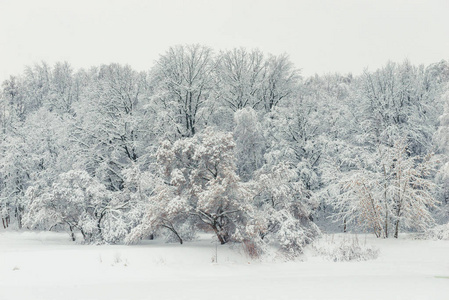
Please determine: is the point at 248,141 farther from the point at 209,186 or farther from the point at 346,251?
the point at 346,251

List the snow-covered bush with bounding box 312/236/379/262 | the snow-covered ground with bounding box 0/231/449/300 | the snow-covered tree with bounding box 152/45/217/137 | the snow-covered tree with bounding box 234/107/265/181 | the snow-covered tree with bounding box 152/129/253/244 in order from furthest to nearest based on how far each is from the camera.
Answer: the snow-covered tree with bounding box 152/45/217/137
the snow-covered tree with bounding box 234/107/265/181
the snow-covered tree with bounding box 152/129/253/244
the snow-covered bush with bounding box 312/236/379/262
the snow-covered ground with bounding box 0/231/449/300

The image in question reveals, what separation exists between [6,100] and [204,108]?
27675 millimetres

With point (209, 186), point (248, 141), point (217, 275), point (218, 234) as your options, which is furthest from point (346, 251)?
point (248, 141)

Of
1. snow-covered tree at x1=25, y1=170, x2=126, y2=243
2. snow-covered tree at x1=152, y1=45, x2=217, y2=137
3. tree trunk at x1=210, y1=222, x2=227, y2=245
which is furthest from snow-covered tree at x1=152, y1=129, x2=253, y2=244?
snow-covered tree at x1=152, y1=45, x2=217, y2=137


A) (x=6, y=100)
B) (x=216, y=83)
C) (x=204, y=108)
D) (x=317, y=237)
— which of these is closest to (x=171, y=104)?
(x=204, y=108)

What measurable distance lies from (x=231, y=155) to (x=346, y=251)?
24.7 feet

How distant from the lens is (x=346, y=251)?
14.8 meters

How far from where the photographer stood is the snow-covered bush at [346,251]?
47.4 feet

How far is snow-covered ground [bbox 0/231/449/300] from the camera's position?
277 inches

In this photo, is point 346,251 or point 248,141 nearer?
point 346,251

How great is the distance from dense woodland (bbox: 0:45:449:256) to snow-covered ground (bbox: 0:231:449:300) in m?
2.12

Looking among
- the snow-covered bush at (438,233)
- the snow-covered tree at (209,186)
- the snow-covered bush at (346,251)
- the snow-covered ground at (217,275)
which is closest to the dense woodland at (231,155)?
the snow-covered tree at (209,186)

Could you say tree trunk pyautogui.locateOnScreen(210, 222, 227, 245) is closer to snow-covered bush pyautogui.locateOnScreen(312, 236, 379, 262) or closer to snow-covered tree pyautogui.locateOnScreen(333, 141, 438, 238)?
snow-covered bush pyautogui.locateOnScreen(312, 236, 379, 262)

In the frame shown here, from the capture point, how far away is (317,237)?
17.4 meters
